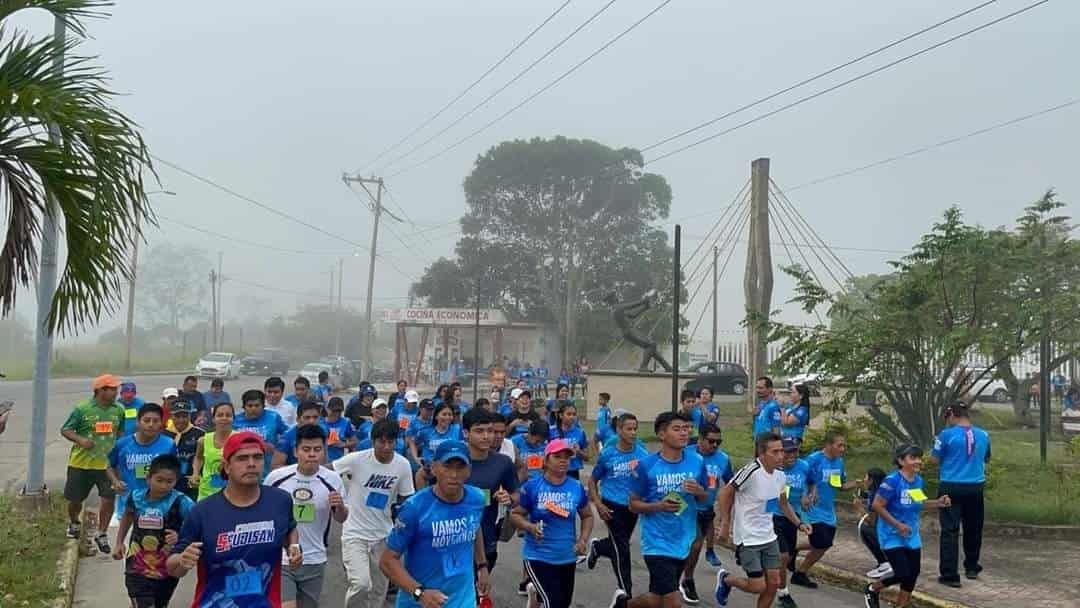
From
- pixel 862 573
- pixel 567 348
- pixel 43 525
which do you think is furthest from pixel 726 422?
pixel 567 348

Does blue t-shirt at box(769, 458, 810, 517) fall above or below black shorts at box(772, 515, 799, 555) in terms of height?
above

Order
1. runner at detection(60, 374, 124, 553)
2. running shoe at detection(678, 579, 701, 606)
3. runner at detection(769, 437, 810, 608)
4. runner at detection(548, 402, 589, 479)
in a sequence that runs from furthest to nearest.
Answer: runner at detection(548, 402, 589, 479)
runner at detection(60, 374, 124, 553)
runner at detection(769, 437, 810, 608)
running shoe at detection(678, 579, 701, 606)

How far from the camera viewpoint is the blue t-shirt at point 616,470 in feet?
27.7

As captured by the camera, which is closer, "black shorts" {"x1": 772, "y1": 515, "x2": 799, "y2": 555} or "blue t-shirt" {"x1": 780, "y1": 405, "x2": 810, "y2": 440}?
"black shorts" {"x1": 772, "y1": 515, "x2": 799, "y2": 555}

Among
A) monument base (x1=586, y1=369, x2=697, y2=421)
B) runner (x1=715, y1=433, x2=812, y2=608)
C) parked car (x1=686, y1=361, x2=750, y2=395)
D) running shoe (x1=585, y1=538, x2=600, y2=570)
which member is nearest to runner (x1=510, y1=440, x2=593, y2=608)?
runner (x1=715, y1=433, x2=812, y2=608)

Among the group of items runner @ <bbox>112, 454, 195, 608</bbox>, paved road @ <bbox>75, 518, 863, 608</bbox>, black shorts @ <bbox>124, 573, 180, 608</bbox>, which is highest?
runner @ <bbox>112, 454, 195, 608</bbox>

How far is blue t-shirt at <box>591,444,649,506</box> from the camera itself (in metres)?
8.43

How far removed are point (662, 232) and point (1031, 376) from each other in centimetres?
3698

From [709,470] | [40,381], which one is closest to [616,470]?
[709,470]

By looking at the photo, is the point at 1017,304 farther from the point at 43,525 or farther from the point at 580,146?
the point at 580,146

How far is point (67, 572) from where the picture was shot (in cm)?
887

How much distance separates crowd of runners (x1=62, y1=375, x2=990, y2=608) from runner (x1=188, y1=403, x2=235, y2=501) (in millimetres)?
26

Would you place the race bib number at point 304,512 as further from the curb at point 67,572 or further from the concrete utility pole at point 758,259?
the concrete utility pole at point 758,259

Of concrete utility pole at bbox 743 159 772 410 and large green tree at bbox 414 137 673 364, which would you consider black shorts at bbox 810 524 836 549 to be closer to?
concrete utility pole at bbox 743 159 772 410
